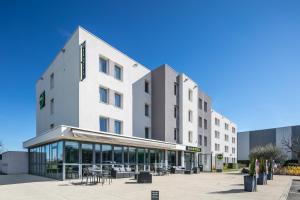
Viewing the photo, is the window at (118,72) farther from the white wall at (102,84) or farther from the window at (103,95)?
the window at (103,95)

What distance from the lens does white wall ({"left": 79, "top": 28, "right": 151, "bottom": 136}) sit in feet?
69.8

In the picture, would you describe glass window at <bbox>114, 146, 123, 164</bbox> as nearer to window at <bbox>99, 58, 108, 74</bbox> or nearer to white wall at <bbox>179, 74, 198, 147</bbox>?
window at <bbox>99, 58, 108, 74</bbox>

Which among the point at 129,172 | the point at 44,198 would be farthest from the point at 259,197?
the point at 129,172

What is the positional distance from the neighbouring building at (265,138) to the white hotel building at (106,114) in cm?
3749

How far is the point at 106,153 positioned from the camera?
21500mm

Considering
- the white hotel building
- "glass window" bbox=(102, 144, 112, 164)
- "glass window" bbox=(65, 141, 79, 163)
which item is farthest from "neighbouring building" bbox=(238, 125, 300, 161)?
"glass window" bbox=(65, 141, 79, 163)

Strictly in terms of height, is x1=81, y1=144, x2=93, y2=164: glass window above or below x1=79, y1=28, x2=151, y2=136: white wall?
below

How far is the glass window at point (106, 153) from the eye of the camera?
21.2 metres

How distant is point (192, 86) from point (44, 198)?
94.1ft

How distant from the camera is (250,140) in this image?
2798 inches

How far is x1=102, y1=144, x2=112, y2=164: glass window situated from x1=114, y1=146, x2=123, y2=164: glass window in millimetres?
652

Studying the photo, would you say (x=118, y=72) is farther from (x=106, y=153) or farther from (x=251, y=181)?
(x=251, y=181)

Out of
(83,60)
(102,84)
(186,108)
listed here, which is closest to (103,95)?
(102,84)

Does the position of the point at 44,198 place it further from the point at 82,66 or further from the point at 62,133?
the point at 82,66
